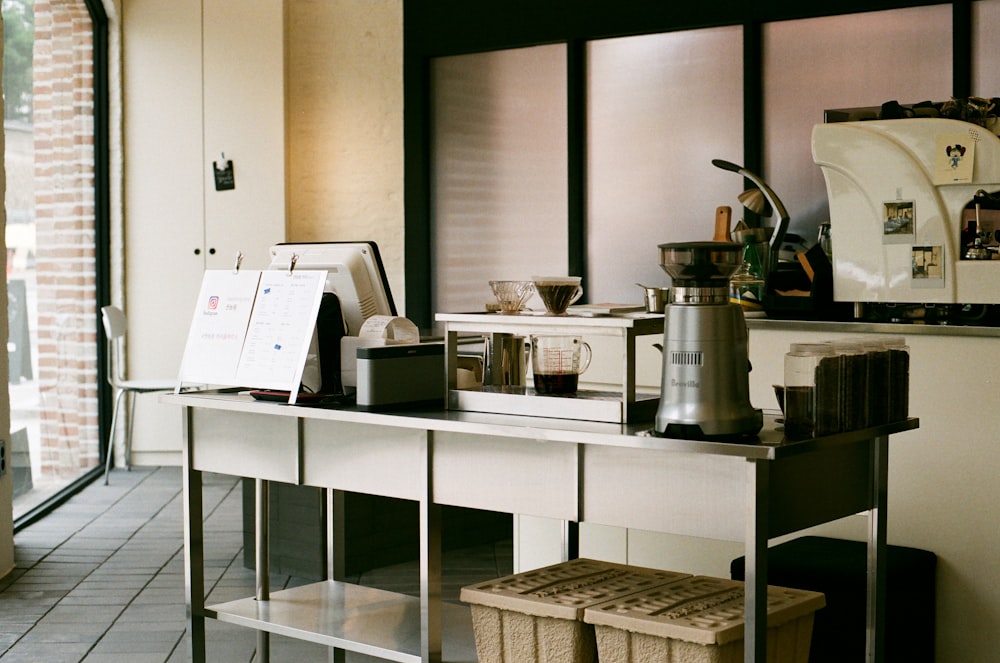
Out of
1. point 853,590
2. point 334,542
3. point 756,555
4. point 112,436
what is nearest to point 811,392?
point 756,555

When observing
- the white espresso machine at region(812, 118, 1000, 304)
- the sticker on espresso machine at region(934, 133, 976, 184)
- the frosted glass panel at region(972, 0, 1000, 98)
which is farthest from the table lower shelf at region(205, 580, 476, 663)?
the frosted glass panel at region(972, 0, 1000, 98)

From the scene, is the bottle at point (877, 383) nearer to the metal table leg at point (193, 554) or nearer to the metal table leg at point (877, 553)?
the metal table leg at point (877, 553)

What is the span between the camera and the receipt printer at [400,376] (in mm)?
2713

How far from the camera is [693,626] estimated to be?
90.9 inches

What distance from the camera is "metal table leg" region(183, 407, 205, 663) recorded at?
3080 mm

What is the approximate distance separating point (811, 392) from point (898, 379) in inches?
11.3

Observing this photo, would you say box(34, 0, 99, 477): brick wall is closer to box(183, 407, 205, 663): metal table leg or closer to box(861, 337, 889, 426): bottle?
box(183, 407, 205, 663): metal table leg

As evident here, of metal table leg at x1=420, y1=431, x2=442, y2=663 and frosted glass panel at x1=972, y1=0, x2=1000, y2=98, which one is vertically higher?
frosted glass panel at x1=972, y1=0, x2=1000, y2=98

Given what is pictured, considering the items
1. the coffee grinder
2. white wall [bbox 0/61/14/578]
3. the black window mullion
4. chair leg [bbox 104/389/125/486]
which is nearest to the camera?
the coffee grinder

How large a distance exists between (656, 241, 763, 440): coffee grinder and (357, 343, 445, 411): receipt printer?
→ 69cm

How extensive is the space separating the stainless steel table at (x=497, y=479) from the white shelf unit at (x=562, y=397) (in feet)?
0.14

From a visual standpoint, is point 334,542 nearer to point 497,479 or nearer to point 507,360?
point 507,360

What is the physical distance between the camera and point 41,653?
3.74 m

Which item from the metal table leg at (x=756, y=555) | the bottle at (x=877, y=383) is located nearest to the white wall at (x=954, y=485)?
the bottle at (x=877, y=383)
